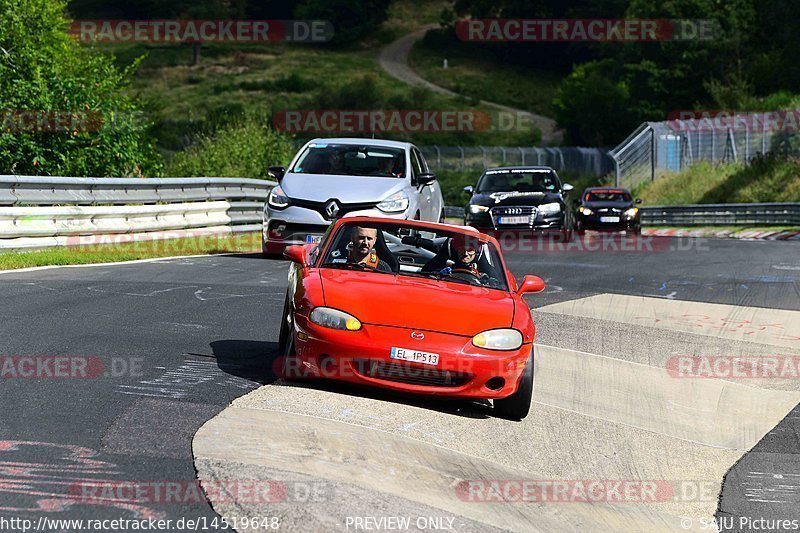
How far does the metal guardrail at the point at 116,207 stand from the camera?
17.4 m

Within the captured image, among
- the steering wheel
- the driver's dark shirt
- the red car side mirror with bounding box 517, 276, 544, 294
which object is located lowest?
the red car side mirror with bounding box 517, 276, 544, 294

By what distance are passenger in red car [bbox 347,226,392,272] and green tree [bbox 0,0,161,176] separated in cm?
1371

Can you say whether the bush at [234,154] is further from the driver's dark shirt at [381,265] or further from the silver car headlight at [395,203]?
the driver's dark shirt at [381,265]

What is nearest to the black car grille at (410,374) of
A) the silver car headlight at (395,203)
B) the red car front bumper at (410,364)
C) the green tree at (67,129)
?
the red car front bumper at (410,364)

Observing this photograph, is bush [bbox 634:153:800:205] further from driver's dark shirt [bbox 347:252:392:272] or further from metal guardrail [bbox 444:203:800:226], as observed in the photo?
driver's dark shirt [bbox 347:252:392:272]

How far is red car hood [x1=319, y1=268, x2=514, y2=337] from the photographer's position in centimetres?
851

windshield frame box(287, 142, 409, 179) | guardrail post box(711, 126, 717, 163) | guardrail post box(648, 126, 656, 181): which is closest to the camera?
windshield frame box(287, 142, 409, 179)

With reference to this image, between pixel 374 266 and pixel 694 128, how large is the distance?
40.8m

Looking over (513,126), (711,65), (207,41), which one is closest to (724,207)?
(711,65)

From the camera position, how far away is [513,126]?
310ft

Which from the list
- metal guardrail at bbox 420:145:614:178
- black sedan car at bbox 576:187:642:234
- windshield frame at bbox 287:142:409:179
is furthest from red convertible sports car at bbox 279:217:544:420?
metal guardrail at bbox 420:145:614:178

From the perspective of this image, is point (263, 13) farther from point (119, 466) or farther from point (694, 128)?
point (119, 466)

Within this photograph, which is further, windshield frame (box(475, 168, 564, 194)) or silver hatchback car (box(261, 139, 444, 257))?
windshield frame (box(475, 168, 564, 194))

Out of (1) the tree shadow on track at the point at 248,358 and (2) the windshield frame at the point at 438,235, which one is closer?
(1) the tree shadow on track at the point at 248,358
